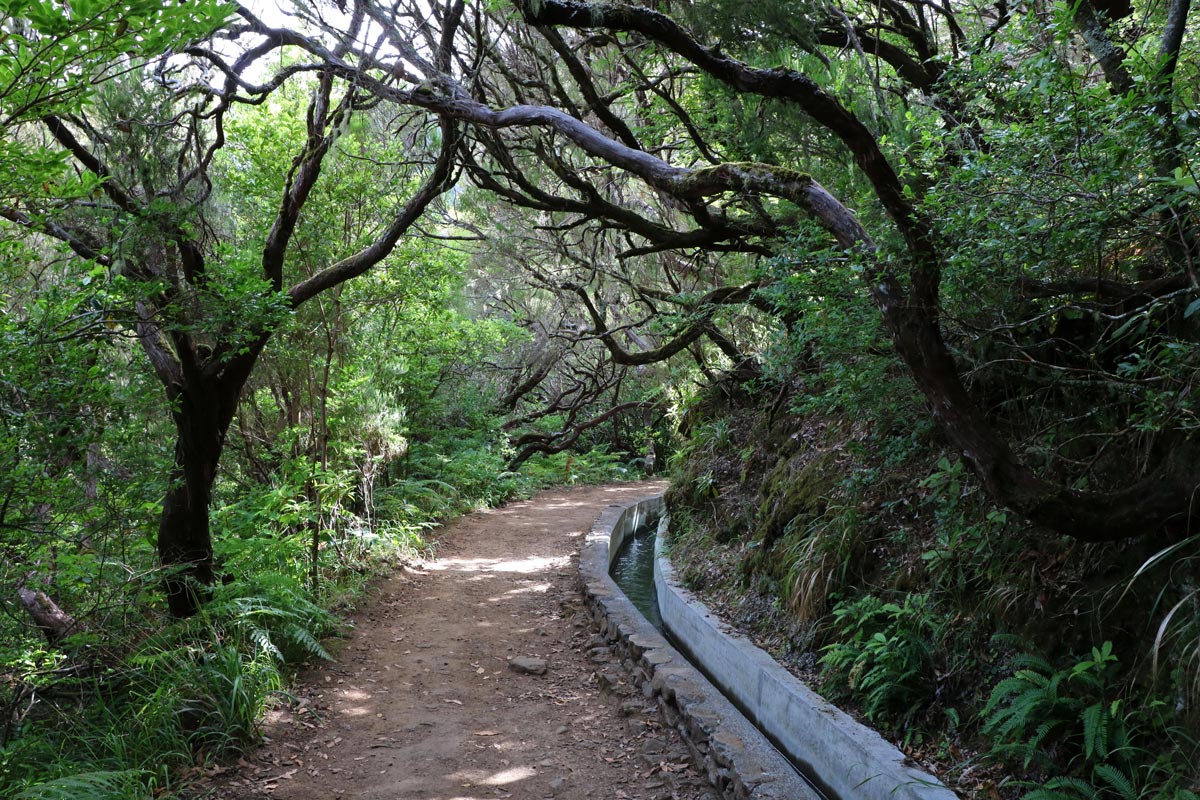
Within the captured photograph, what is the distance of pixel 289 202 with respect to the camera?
6.61 meters

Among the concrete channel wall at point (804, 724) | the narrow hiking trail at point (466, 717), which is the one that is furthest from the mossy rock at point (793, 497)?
the narrow hiking trail at point (466, 717)

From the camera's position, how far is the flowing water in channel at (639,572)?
9.72 metres

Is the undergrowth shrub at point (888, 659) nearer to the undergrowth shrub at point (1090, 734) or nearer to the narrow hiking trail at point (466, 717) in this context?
the undergrowth shrub at point (1090, 734)

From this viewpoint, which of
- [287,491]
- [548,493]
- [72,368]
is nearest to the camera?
[72,368]

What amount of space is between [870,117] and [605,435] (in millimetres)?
18939

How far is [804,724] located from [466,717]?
8.33ft

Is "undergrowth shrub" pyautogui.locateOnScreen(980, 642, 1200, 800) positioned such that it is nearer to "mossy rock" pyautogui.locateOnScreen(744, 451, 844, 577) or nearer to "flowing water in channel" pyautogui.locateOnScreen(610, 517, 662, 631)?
"mossy rock" pyautogui.locateOnScreen(744, 451, 844, 577)

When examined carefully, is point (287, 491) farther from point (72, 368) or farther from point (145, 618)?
point (72, 368)

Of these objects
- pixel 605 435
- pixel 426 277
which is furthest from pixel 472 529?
pixel 605 435

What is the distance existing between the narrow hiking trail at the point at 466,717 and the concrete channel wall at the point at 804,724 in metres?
0.76

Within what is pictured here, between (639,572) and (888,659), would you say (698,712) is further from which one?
(639,572)

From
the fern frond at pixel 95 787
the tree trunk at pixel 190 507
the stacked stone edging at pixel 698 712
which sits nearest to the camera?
the fern frond at pixel 95 787

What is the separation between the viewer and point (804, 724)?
5.04 m

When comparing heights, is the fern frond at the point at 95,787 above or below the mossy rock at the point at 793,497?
below
